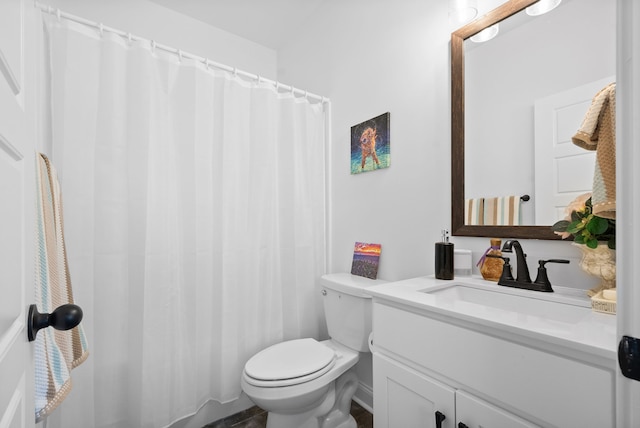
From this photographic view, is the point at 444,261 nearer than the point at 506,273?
No

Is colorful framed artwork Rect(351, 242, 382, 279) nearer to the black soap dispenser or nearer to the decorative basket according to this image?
the black soap dispenser

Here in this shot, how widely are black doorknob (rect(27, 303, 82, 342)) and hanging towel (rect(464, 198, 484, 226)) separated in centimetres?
129

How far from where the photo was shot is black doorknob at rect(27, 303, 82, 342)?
51 centimetres

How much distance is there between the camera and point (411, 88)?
1486 millimetres

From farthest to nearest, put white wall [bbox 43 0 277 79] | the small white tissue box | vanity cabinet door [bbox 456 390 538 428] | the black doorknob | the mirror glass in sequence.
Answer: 1. white wall [bbox 43 0 277 79]
2. the small white tissue box
3. the mirror glass
4. vanity cabinet door [bbox 456 390 538 428]
5. the black doorknob

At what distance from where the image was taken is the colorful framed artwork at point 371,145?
1.61m

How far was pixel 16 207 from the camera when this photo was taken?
46cm

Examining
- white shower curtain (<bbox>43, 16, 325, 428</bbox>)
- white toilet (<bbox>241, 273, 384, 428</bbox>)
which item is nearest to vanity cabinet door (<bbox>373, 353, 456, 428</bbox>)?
white toilet (<bbox>241, 273, 384, 428</bbox>)

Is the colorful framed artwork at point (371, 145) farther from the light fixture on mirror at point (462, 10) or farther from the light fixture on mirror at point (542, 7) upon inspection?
the light fixture on mirror at point (542, 7)

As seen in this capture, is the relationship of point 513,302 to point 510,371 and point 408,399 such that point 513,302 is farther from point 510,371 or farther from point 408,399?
point 408,399

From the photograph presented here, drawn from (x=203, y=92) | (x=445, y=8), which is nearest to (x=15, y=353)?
(x=203, y=92)

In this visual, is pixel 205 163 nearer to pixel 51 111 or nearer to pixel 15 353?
pixel 51 111

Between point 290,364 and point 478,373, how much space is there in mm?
827

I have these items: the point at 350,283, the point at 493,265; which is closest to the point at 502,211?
the point at 493,265
